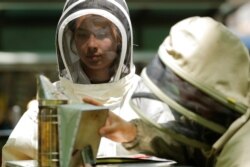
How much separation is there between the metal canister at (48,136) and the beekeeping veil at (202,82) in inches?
13.1

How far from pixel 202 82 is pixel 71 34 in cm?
108

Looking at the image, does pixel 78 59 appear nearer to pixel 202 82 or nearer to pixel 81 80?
pixel 81 80

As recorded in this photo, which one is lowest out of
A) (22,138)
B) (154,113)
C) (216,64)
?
(22,138)

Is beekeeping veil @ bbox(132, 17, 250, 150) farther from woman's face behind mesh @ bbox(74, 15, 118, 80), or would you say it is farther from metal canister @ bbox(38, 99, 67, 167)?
woman's face behind mesh @ bbox(74, 15, 118, 80)

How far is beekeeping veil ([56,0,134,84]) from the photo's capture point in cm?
285

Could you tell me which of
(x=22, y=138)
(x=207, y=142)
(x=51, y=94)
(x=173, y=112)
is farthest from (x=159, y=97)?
(x=22, y=138)

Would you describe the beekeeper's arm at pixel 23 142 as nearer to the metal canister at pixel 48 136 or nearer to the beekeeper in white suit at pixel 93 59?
the beekeeper in white suit at pixel 93 59

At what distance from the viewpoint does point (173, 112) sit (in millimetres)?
2012

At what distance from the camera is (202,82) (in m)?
1.94

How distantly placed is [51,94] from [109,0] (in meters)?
1.17

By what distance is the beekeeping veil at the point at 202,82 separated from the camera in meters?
1.94

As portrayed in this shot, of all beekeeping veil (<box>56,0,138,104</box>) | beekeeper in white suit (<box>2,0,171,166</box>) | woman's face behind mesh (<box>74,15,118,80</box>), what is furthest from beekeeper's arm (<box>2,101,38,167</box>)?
woman's face behind mesh (<box>74,15,118,80</box>)

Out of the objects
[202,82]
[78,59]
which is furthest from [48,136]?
[78,59]

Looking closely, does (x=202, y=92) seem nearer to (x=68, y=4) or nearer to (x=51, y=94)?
(x=51, y=94)
